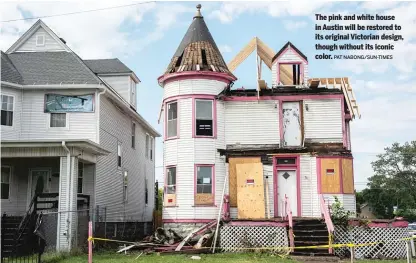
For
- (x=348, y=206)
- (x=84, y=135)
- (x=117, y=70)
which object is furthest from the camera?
(x=117, y=70)

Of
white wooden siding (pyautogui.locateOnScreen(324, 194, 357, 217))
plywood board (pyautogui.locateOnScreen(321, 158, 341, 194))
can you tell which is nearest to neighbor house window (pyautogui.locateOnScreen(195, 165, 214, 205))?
plywood board (pyautogui.locateOnScreen(321, 158, 341, 194))

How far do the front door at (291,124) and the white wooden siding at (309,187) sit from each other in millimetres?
893

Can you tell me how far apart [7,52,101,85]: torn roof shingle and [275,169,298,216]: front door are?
9180 millimetres

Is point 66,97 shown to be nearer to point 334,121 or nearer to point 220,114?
point 220,114

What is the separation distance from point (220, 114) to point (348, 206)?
666 cm

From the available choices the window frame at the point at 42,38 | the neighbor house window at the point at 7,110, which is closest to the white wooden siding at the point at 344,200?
the neighbor house window at the point at 7,110

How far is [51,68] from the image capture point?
77.3 feet

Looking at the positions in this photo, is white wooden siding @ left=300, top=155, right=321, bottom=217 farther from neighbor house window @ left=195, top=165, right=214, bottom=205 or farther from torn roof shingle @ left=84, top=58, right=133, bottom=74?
A: torn roof shingle @ left=84, top=58, right=133, bottom=74

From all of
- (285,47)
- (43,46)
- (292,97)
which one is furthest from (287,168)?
(43,46)

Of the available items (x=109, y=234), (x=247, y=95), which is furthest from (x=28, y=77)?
(x=247, y=95)

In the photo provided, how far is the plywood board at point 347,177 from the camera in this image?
20750 millimetres

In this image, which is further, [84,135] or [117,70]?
[117,70]

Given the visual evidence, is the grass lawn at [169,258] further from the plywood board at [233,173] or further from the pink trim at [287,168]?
the pink trim at [287,168]

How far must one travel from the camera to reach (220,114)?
71.5 ft
